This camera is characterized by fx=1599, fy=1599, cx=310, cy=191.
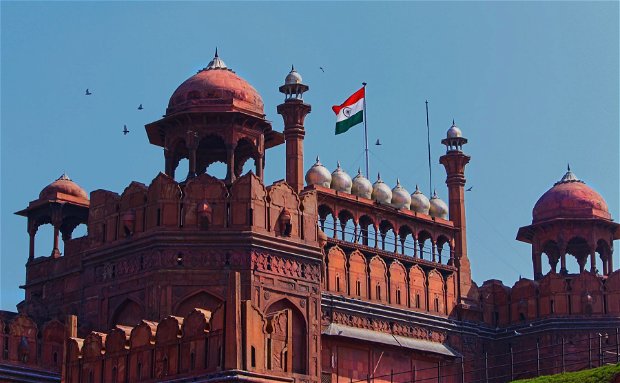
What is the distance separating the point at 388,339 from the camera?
1565 inches

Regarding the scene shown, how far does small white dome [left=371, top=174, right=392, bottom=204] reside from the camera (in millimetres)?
42844

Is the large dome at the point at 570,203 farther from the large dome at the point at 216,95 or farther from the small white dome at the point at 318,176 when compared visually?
the large dome at the point at 216,95

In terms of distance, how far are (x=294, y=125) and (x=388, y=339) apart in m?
6.04

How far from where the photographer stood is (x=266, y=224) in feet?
113

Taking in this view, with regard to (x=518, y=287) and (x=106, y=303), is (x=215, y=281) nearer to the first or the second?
(x=106, y=303)

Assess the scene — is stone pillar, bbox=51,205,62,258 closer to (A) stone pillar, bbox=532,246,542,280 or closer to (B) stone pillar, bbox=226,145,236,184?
(B) stone pillar, bbox=226,145,236,184

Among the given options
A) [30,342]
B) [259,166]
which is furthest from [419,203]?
[30,342]

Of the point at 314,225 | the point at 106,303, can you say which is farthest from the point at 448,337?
the point at 106,303

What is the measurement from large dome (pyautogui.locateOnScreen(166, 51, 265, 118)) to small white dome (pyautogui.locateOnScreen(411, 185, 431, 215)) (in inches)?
336

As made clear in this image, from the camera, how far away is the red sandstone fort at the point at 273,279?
3219 centimetres

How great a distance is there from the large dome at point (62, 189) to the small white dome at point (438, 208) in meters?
10.0

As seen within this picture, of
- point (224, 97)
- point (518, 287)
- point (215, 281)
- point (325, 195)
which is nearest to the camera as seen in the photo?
point (215, 281)

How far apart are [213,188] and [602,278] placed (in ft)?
43.7

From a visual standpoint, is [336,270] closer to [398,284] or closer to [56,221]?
[398,284]
